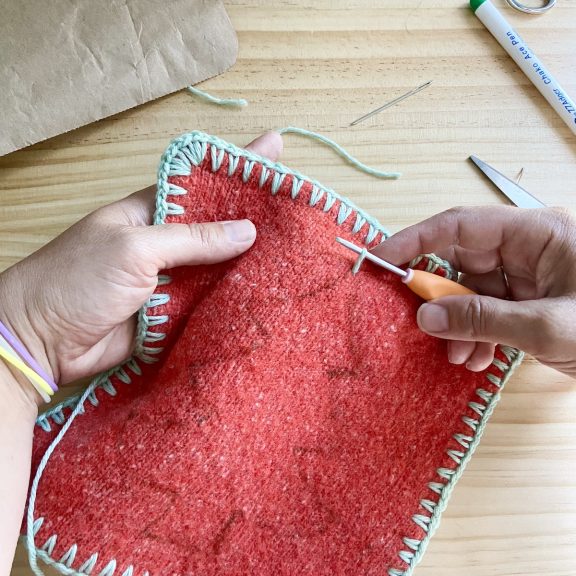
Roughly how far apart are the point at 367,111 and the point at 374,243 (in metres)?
0.25

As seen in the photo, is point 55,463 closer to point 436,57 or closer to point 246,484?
point 246,484

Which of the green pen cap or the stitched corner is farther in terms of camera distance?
the green pen cap

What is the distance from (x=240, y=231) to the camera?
2.39 ft

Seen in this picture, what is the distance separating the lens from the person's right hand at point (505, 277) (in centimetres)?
65

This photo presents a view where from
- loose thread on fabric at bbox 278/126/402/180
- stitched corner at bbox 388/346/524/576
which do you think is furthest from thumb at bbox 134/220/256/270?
stitched corner at bbox 388/346/524/576

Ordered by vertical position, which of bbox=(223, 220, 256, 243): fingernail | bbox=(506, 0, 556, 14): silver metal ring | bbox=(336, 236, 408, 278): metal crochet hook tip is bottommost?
bbox=(336, 236, 408, 278): metal crochet hook tip

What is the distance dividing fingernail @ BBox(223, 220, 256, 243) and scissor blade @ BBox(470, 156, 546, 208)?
0.39 meters

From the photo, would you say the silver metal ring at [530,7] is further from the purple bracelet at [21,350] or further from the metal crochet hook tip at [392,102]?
the purple bracelet at [21,350]

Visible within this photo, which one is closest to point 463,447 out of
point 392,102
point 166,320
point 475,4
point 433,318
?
point 433,318

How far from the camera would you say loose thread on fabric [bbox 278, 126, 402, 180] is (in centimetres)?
89

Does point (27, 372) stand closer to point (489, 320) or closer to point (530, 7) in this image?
point (489, 320)

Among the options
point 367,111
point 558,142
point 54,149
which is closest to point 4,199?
point 54,149

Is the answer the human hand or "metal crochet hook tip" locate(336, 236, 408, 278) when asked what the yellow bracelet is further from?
"metal crochet hook tip" locate(336, 236, 408, 278)

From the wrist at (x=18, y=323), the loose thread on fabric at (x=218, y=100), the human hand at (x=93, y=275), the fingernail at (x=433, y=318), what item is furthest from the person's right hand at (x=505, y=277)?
the wrist at (x=18, y=323)
